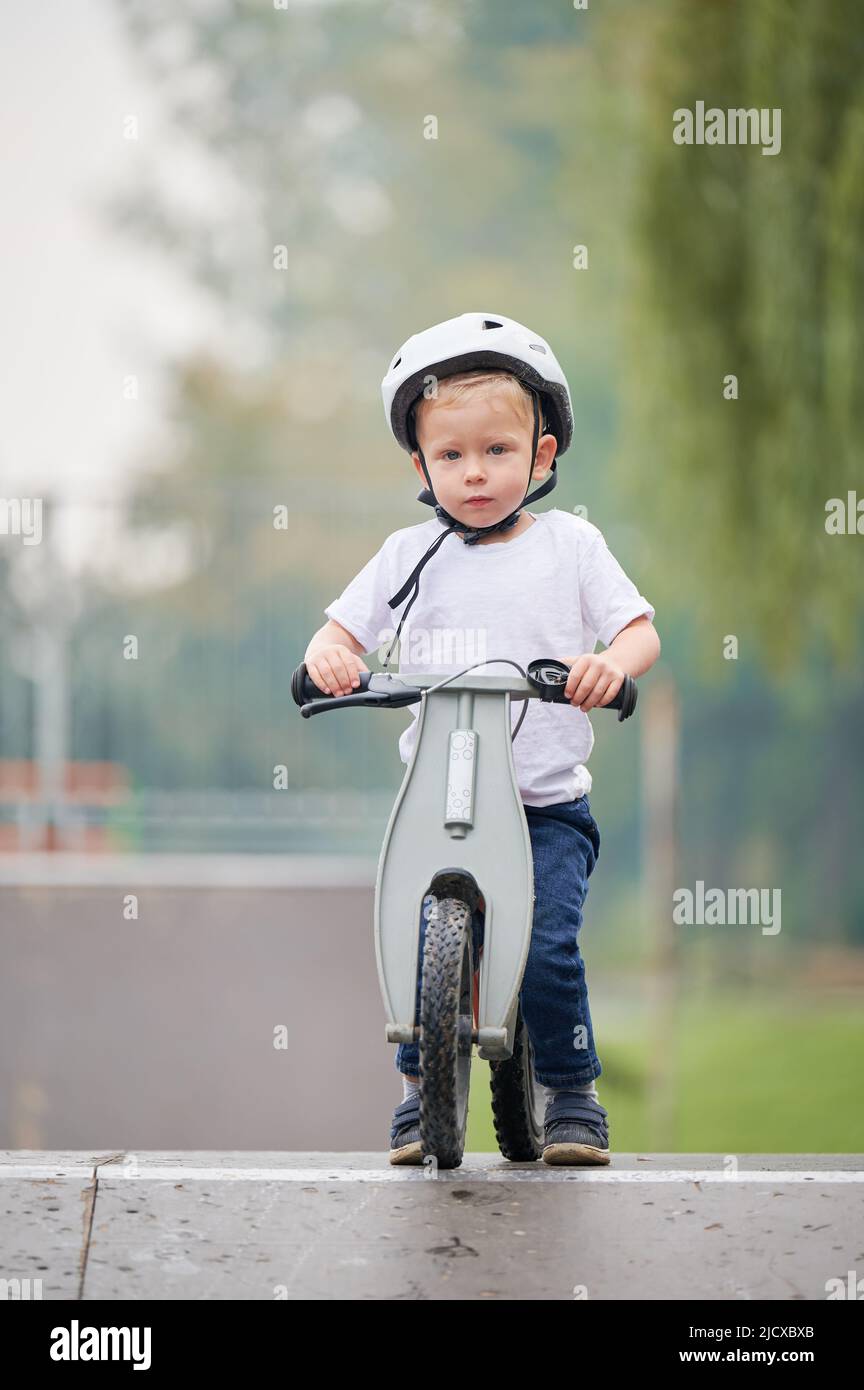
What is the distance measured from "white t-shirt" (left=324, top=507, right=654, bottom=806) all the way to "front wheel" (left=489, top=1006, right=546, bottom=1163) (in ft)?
1.60

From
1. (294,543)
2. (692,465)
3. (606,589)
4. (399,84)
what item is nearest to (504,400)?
(606,589)

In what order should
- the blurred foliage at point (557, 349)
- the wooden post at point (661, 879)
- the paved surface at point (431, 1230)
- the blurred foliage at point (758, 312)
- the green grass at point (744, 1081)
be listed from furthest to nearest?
the wooden post at point (661, 879) < the green grass at point (744, 1081) < the blurred foliage at point (758, 312) < the blurred foliage at point (557, 349) < the paved surface at point (431, 1230)

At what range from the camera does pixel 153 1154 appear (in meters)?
3.50

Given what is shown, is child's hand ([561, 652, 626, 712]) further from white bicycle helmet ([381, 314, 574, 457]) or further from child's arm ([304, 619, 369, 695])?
white bicycle helmet ([381, 314, 574, 457])

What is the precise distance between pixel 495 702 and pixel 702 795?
1726 cm

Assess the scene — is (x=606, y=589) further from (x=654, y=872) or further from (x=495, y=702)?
(x=654, y=872)

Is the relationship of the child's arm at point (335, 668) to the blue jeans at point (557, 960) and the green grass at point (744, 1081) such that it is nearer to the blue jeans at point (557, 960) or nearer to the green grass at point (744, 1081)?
the blue jeans at point (557, 960)

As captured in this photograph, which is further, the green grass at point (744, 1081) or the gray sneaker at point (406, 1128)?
the green grass at point (744, 1081)

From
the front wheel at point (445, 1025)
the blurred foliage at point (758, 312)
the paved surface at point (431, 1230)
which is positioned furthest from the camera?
the blurred foliage at point (758, 312)

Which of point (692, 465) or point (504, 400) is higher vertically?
point (692, 465)

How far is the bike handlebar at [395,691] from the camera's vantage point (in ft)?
9.87

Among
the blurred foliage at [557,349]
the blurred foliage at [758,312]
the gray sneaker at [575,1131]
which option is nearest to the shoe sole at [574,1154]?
the gray sneaker at [575,1131]

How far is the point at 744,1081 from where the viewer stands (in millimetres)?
13086

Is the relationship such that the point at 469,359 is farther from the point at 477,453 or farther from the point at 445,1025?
the point at 445,1025
